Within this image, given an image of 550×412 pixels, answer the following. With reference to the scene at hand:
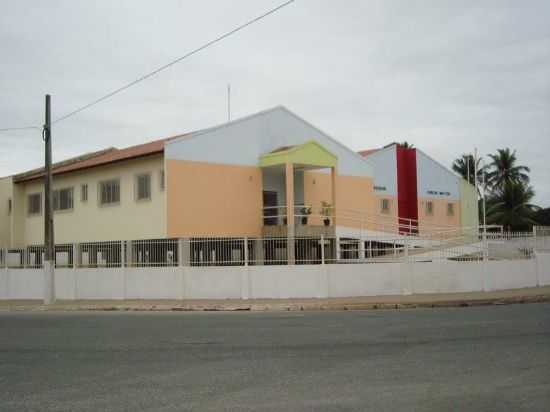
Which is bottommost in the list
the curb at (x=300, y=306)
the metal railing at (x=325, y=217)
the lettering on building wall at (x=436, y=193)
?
the curb at (x=300, y=306)

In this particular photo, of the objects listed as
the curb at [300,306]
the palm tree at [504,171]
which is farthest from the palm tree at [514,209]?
the curb at [300,306]

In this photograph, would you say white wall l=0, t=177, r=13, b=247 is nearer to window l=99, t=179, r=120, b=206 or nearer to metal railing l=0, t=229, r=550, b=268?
window l=99, t=179, r=120, b=206

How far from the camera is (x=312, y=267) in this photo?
21.7m

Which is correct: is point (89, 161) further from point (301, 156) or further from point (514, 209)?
point (514, 209)

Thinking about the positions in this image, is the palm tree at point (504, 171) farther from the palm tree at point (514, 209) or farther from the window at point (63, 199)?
the window at point (63, 199)

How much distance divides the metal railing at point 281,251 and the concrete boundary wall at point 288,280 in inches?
14.1

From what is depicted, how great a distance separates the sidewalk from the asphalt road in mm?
4066

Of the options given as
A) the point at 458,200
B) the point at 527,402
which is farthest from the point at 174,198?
the point at 458,200

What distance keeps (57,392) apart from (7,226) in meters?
30.2

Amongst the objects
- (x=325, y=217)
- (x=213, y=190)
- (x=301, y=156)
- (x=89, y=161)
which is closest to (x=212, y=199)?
(x=213, y=190)

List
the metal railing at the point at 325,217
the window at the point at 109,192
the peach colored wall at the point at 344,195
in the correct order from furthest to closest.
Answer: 1. the peach colored wall at the point at 344,195
2. the metal railing at the point at 325,217
3. the window at the point at 109,192

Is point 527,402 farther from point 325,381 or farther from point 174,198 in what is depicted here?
point 174,198

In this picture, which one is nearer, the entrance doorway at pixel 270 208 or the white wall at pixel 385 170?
the entrance doorway at pixel 270 208

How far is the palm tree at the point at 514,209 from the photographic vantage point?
55.9m
